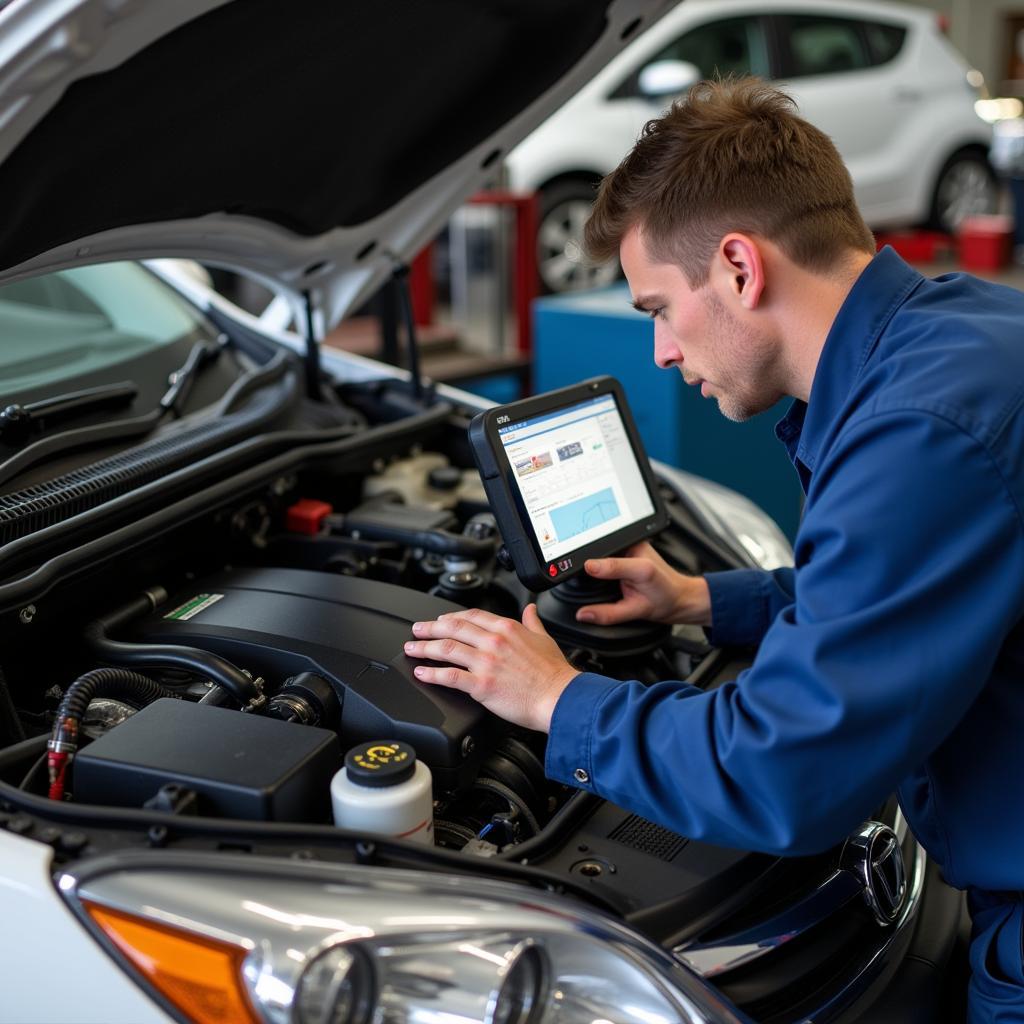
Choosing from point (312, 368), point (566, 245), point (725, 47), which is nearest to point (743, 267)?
point (312, 368)

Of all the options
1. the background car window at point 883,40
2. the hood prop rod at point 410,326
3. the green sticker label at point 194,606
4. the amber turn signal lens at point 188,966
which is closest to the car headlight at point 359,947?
the amber turn signal lens at point 188,966

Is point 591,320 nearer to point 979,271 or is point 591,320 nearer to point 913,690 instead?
point 913,690

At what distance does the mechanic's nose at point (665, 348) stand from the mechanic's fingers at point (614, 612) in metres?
0.40

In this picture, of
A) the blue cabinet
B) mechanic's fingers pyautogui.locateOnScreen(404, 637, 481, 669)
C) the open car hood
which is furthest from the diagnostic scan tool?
the blue cabinet

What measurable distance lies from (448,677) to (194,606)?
43cm

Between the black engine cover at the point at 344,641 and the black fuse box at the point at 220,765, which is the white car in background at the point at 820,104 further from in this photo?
the black fuse box at the point at 220,765

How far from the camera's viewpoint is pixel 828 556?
1.03 m

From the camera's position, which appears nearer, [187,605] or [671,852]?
[671,852]

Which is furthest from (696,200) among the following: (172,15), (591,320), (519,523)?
(591,320)

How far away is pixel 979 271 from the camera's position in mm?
8008

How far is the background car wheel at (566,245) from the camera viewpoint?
6078mm

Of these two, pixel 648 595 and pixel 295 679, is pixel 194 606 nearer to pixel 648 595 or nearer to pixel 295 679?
pixel 295 679

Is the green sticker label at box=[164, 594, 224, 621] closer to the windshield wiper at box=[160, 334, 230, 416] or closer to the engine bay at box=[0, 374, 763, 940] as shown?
the engine bay at box=[0, 374, 763, 940]

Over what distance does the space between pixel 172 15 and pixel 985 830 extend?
1237 millimetres
